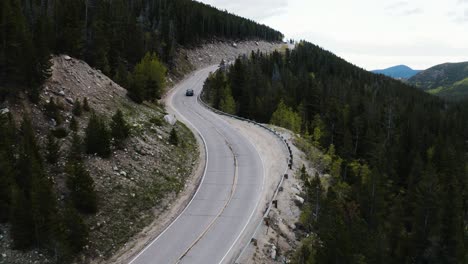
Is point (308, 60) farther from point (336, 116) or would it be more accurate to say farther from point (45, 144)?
point (45, 144)

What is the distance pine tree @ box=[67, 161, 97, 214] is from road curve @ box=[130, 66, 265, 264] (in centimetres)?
411

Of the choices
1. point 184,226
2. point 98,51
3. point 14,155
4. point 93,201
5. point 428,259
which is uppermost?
point 98,51

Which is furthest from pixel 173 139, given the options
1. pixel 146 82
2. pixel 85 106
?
pixel 146 82

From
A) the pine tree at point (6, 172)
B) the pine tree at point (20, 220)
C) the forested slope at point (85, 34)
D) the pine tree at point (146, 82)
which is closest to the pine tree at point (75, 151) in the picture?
the pine tree at point (6, 172)

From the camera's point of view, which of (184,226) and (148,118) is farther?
(148,118)

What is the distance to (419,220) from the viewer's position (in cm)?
3403

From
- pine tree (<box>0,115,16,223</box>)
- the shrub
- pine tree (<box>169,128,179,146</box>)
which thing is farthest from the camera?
the shrub

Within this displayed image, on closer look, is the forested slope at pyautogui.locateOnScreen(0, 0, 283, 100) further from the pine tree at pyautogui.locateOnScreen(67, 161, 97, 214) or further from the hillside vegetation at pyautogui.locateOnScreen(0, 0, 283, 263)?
the pine tree at pyautogui.locateOnScreen(67, 161, 97, 214)

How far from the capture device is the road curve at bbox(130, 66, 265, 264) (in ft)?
64.0

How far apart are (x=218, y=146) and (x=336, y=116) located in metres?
35.0

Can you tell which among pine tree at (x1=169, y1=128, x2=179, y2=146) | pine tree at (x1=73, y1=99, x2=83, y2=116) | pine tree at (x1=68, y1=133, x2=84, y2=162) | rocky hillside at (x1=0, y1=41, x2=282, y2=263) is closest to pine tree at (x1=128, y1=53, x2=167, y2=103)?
rocky hillside at (x1=0, y1=41, x2=282, y2=263)

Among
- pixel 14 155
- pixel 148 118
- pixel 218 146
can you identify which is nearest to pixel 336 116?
pixel 218 146

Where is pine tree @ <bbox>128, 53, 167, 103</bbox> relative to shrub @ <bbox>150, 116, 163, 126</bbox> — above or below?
above

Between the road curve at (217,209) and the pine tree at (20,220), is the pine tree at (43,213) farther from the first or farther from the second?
the road curve at (217,209)
